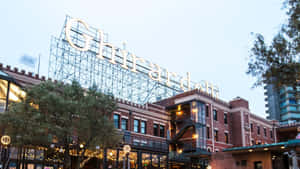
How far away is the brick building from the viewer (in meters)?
36.6

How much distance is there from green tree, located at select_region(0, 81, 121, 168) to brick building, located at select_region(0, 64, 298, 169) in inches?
Result: 272

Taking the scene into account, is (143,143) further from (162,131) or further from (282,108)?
(282,108)

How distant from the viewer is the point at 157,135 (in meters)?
46.1

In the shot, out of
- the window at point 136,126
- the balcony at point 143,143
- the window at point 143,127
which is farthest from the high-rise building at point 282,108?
the balcony at point 143,143

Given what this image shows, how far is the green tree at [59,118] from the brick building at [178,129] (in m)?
6.91

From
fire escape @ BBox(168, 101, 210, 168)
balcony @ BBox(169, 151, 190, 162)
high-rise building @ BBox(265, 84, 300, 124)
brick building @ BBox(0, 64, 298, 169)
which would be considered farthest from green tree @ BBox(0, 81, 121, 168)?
high-rise building @ BBox(265, 84, 300, 124)

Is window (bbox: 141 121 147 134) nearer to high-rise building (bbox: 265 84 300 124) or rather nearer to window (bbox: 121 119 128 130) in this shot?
window (bbox: 121 119 128 130)

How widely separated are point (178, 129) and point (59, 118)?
89.8 feet

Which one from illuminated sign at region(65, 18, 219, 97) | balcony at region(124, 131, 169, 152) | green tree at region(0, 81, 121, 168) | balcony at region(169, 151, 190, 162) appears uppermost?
illuminated sign at region(65, 18, 219, 97)

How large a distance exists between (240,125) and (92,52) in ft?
90.3

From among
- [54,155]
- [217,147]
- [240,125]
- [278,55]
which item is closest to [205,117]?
[217,147]

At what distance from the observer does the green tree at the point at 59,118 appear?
22.8 meters

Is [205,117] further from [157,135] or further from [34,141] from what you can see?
[34,141]

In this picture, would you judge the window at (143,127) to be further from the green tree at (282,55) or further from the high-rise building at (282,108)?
the high-rise building at (282,108)
